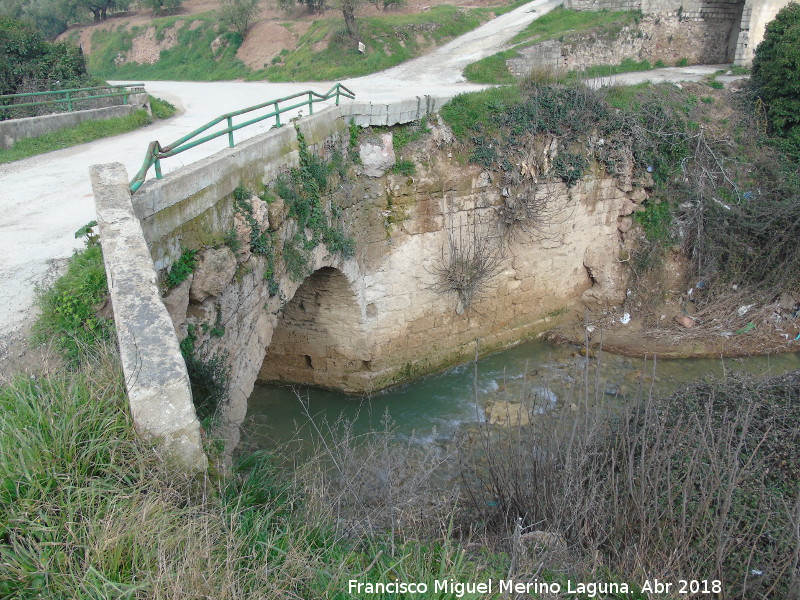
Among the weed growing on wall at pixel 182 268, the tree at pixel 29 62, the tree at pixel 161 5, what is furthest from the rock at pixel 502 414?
A: the tree at pixel 161 5

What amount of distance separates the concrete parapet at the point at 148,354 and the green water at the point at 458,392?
572 centimetres

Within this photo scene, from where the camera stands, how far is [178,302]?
5266mm

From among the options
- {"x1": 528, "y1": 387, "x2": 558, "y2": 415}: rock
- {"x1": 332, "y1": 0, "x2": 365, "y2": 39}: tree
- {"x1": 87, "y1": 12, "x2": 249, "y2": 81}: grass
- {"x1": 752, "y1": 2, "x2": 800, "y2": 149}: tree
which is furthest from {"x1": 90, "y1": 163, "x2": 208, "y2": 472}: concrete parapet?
{"x1": 87, "y1": 12, "x2": 249, "y2": 81}: grass

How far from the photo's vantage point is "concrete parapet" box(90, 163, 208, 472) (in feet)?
10.2

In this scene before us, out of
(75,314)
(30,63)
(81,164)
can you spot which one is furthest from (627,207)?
(30,63)

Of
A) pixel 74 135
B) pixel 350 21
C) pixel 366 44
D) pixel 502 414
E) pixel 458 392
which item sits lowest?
pixel 458 392

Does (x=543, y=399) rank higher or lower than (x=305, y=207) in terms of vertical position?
lower

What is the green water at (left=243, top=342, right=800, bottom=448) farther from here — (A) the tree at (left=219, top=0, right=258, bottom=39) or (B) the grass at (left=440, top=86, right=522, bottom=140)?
(A) the tree at (left=219, top=0, right=258, bottom=39)

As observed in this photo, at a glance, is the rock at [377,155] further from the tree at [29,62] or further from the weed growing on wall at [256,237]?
the tree at [29,62]

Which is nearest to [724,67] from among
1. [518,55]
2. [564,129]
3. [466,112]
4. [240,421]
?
[518,55]

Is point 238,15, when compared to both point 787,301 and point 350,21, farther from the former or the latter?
point 787,301

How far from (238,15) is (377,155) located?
18153mm

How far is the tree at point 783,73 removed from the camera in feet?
42.6

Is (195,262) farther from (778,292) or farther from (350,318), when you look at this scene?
(778,292)
